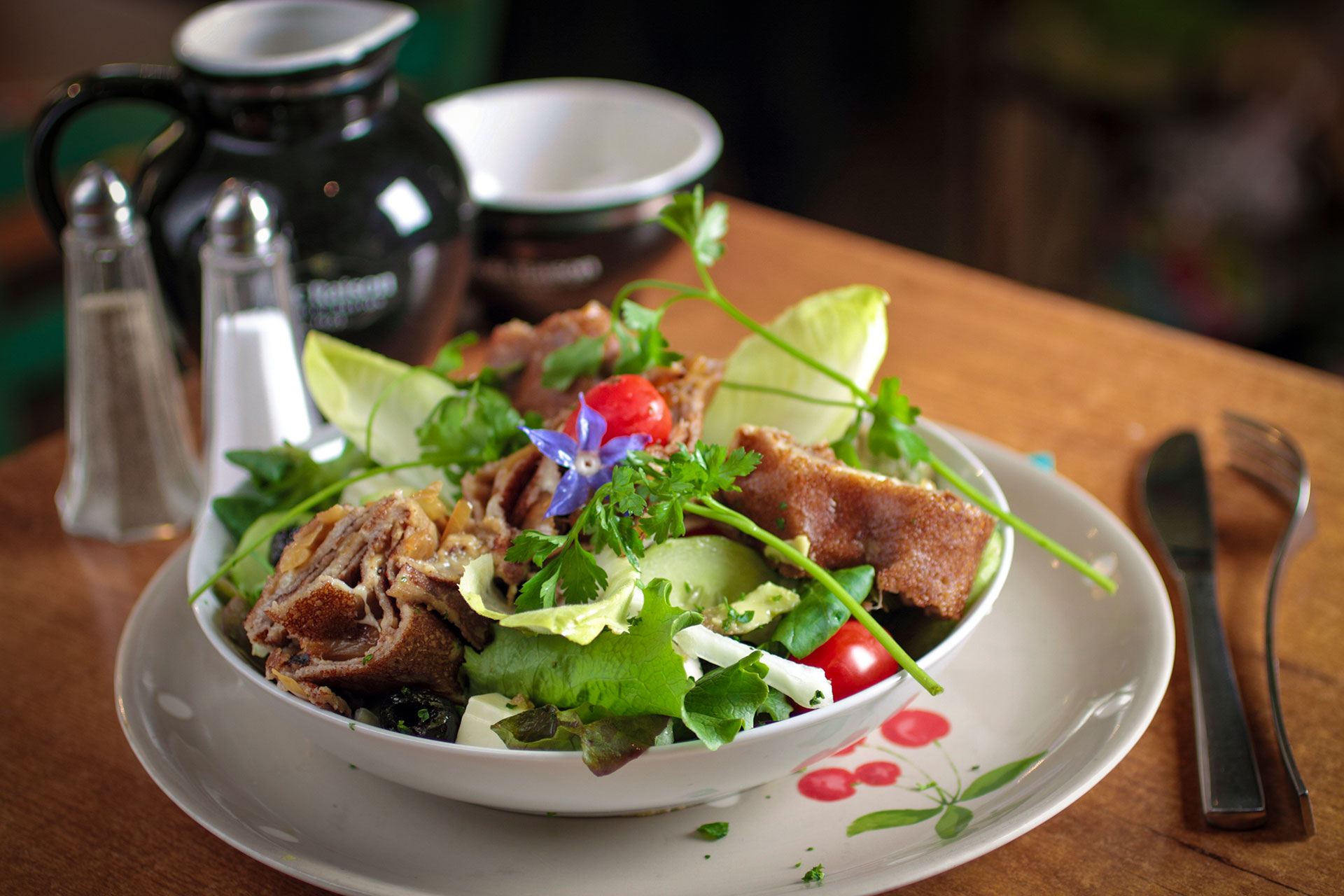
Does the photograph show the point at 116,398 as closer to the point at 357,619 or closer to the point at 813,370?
the point at 357,619

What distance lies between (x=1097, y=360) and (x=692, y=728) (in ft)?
3.85

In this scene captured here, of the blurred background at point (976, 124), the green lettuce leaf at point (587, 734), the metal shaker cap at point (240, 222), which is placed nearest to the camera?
the green lettuce leaf at point (587, 734)

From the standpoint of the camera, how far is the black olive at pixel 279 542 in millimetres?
1089

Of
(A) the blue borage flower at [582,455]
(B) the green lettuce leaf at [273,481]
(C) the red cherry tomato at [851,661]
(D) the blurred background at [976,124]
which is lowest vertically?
(D) the blurred background at [976,124]

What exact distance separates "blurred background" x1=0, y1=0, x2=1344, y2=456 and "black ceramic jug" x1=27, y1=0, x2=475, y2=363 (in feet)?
6.23

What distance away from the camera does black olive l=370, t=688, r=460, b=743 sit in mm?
872

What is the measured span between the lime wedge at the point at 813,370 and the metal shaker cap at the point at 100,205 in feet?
2.54

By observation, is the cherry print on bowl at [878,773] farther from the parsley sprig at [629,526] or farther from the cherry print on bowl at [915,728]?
the parsley sprig at [629,526]

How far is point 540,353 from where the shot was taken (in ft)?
4.03

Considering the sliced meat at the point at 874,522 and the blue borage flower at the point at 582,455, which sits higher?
the blue borage flower at the point at 582,455

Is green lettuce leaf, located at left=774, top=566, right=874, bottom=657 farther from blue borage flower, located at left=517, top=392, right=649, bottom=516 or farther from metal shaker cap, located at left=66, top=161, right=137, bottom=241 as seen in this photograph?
metal shaker cap, located at left=66, top=161, right=137, bottom=241

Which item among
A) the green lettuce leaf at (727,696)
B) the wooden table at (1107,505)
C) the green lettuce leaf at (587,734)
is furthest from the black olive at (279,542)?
the green lettuce leaf at (727,696)

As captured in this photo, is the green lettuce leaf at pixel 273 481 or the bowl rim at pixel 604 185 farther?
the bowl rim at pixel 604 185

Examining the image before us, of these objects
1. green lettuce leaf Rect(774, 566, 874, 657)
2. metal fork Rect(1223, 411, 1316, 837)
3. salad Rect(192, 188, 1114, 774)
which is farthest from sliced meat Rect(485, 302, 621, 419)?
metal fork Rect(1223, 411, 1316, 837)
